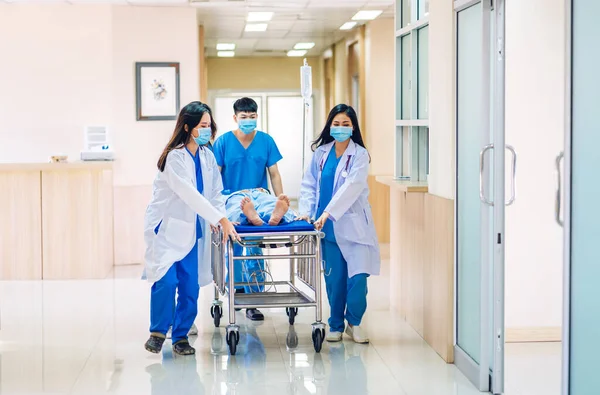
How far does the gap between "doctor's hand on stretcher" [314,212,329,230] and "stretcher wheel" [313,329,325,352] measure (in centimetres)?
59

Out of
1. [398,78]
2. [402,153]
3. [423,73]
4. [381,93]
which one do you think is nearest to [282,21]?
[381,93]

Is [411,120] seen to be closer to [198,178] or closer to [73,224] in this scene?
[198,178]

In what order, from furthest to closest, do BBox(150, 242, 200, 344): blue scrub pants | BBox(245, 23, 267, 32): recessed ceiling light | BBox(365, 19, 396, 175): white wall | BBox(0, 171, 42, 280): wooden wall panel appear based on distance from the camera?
BBox(245, 23, 267, 32): recessed ceiling light
BBox(365, 19, 396, 175): white wall
BBox(0, 171, 42, 280): wooden wall panel
BBox(150, 242, 200, 344): blue scrub pants

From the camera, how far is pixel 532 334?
5336 mm

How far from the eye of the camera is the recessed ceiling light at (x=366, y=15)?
31.0ft

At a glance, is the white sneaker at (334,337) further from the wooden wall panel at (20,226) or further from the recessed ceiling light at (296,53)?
the recessed ceiling light at (296,53)

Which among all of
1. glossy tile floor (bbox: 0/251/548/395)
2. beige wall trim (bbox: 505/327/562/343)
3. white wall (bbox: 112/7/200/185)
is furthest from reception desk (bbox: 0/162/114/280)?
beige wall trim (bbox: 505/327/562/343)

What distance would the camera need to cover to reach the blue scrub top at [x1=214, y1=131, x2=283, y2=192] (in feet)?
19.7

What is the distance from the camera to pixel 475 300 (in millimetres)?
4383

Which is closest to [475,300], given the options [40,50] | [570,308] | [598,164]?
[570,308]

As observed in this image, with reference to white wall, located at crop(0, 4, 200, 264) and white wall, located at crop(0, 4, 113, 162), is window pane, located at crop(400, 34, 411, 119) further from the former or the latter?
white wall, located at crop(0, 4, 113, 162)

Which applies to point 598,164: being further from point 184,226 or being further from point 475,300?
point 184,226

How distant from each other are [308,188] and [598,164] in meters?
2.54

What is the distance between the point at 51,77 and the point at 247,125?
11.3ft
